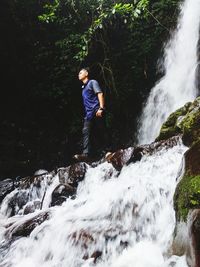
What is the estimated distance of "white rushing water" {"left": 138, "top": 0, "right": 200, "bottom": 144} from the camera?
9734 millimetres

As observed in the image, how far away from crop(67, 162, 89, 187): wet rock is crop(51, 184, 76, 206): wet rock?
0.12 meters

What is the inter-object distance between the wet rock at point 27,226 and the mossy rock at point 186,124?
2475 mm

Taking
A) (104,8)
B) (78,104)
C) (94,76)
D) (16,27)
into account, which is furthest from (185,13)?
(16,27)

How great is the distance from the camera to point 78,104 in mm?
11477

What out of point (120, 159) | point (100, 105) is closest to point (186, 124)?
point (120, 159)

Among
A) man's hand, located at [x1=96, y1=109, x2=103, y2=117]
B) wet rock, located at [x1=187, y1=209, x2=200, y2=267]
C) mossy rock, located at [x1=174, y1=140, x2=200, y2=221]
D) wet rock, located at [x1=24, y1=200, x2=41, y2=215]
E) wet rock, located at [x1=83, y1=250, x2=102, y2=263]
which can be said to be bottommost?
wet rock, located at [x1=187, y1=209, x2=200, y2=267]

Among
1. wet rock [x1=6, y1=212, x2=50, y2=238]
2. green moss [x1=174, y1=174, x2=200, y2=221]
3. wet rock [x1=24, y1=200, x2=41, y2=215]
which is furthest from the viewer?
wet rock [x1=24, y1=200, x2=41, y2=215]

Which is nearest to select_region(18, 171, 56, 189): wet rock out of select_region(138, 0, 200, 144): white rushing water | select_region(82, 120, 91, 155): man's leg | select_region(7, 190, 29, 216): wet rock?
select_region(7, 190, 29, 216): wet rock

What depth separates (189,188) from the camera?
352cm

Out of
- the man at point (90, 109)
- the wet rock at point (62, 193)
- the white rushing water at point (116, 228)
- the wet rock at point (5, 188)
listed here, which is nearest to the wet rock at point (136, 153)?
the white rushing water at point (116, 228)

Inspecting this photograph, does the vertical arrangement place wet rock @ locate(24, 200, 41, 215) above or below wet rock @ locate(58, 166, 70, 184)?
below

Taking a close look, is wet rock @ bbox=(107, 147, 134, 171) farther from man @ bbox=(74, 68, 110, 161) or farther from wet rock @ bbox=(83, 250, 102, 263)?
wet rock @ bbox=(83, 250, 102, 263)

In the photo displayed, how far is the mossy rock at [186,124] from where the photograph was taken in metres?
5.86

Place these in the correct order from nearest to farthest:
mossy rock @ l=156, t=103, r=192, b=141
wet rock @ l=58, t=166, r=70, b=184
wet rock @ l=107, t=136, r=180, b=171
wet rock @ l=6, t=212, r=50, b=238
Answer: wet rock @ l=6, t=212, r=50, b=238
wet rock @ l=107, t=136, r=180, b=171
wet rock @ l=58, t=166, r=70, b=184
mossy rock @ l=156, t=103, r=192, b=141
